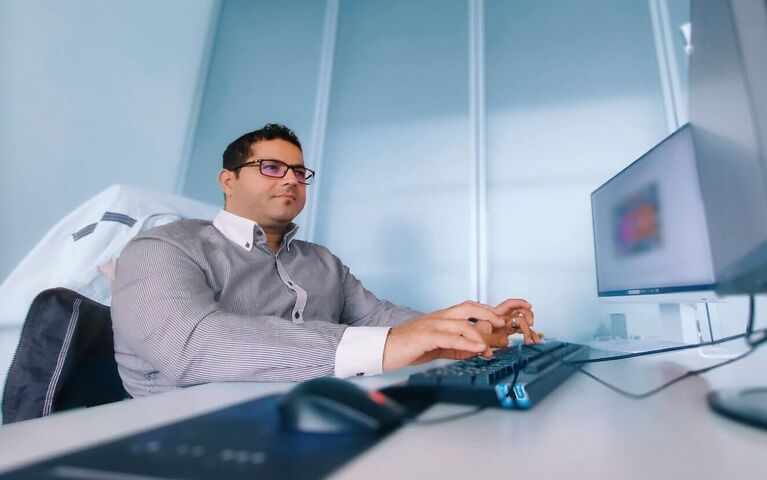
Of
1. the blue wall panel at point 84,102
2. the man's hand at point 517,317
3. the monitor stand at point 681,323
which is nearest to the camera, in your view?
the man's hand at point 517,317

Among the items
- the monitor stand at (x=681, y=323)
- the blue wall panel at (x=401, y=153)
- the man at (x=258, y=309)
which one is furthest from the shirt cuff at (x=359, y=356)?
the blue wall panel at (x=401, y=153)

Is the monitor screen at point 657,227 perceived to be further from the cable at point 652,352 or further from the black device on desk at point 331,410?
the black device on desk at point 331,410

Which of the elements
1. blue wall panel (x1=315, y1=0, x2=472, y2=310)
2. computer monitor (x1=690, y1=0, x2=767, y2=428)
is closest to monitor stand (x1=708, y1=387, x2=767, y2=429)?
computer monitor (x1=690, y1=0, x2=767, y2=428)

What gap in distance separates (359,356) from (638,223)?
87cm

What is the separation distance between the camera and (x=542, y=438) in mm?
336

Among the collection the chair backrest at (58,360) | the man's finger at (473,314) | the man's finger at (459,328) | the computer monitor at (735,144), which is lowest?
the chair backrest at (58,360)

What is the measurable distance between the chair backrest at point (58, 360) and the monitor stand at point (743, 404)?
3.35ft

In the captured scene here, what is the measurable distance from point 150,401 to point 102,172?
1911 mm

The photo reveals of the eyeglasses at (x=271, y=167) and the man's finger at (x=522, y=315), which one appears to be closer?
the man's finger at (x=522, y=315)

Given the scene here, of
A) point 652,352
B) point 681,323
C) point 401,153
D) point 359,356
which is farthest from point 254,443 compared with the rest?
point 401,153

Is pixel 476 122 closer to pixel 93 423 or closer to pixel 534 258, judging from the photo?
pixel 534 258

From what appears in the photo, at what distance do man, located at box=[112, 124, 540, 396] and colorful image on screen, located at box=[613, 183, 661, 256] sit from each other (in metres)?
0.37

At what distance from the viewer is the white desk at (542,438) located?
27cm

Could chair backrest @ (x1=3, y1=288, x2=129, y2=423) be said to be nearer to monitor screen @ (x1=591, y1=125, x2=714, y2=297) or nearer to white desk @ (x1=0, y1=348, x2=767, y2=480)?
white desk @ (x1=0, y1=348, x2=767, y2=480)
